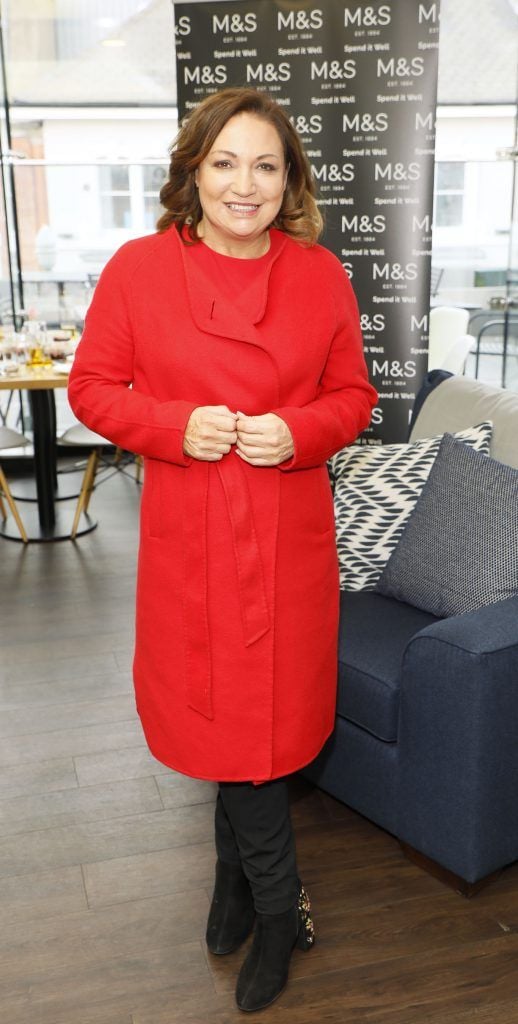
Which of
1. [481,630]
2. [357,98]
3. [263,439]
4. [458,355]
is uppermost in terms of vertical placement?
[357,98]

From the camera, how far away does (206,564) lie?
1.78 meters

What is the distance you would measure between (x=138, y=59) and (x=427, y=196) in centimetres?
239

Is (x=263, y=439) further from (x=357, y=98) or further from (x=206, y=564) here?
(x=357, y=98)

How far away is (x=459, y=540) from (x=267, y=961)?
108cm

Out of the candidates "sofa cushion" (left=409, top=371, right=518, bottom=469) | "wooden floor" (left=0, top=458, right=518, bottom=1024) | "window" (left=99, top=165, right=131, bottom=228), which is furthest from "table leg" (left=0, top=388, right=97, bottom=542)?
"sofa cushion" (left=409, top=371, right=518, bottom=469)

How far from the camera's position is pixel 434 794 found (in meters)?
2.23

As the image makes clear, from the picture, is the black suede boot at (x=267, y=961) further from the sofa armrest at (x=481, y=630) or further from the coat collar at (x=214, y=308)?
the coat collar at (x=214, y=308)

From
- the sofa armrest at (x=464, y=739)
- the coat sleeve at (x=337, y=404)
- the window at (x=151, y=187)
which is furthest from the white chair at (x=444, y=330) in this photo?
the coat sleeve at (x=337, y=404)

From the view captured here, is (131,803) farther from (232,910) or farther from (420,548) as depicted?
(420,548)

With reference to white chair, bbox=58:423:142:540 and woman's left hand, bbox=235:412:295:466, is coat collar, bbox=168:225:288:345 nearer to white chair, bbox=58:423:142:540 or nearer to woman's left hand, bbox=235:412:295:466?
woman's left hand, bbox=235:412:295:466

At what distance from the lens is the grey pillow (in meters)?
2.42

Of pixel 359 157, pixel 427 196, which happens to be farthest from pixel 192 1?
pixel 427 196

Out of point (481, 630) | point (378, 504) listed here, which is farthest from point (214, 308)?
point (378, 504)

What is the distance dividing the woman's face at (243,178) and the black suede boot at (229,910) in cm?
127
